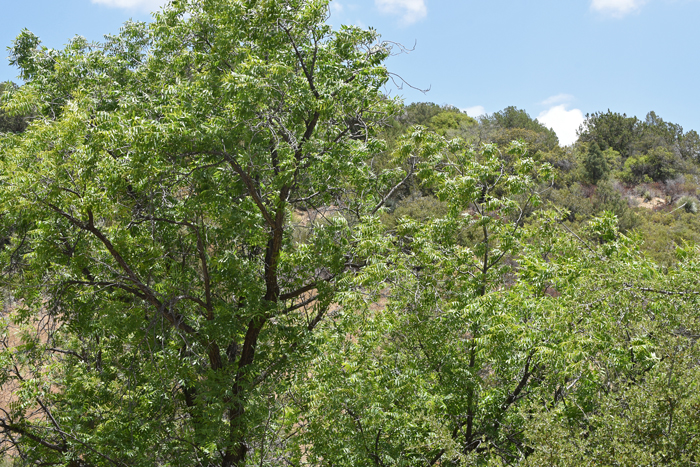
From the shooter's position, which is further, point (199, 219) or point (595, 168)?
point (595, 168)

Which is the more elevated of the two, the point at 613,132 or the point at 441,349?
the point at 613,132

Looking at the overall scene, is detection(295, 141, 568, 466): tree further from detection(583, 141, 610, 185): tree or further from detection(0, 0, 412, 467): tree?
detection(583, 141, 610, 185): tree

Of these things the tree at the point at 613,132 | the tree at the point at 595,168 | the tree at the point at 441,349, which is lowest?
the tree at the point at 441,349

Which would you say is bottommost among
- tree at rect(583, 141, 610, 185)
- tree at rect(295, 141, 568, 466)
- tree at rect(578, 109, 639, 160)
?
tree at rect(295, 141, 568, 466)

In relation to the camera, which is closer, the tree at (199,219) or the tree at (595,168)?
the tree at (199,219)

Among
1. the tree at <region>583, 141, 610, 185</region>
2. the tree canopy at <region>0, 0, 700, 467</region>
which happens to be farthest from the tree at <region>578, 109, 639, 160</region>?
the tree canopy at <region>0, 0, 700, 467</region>

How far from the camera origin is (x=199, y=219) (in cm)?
895

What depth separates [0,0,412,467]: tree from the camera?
7.72 meters

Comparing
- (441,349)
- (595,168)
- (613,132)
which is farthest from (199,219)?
(613,132)

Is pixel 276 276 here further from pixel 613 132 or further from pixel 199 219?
pixel 613 132

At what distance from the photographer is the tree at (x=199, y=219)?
772cm

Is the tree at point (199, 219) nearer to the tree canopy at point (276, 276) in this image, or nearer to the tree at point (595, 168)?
the tree canopy at point (276, 276)

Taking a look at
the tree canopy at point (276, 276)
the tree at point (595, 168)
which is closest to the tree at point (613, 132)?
the tree at point (595, 168)

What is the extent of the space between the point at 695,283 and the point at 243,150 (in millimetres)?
A: 6620
